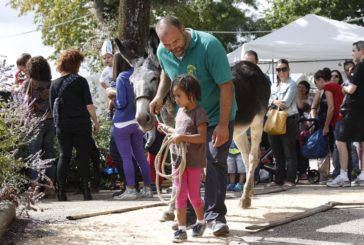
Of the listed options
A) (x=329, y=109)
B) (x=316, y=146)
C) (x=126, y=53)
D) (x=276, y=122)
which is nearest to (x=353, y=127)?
(x=329, y=109)

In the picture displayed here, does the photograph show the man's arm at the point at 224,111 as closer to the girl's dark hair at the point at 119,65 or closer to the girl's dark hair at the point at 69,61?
the girl's dark hair at the point at 119,65

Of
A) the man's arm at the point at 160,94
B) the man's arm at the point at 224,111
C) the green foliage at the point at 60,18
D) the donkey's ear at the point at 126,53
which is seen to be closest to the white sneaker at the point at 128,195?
the donkey's ear at the point at 126,53

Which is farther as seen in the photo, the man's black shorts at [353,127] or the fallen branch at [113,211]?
the man's black shorts at [353,127]

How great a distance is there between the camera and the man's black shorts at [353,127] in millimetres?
11672

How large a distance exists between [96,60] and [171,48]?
1862 cm

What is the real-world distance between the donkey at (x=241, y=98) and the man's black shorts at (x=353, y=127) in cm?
229

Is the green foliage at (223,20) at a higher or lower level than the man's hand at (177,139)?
higher

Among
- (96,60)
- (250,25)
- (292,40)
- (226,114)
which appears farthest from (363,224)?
(250,25)

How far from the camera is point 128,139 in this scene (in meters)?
10.6

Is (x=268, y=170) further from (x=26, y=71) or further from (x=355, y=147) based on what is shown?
(x=26, y=71)

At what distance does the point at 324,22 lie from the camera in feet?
56.0

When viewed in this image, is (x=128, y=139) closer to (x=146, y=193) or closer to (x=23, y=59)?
(x=146, y=193)

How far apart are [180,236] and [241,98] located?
116 inches

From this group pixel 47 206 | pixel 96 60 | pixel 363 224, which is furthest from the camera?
pixel 96 60
